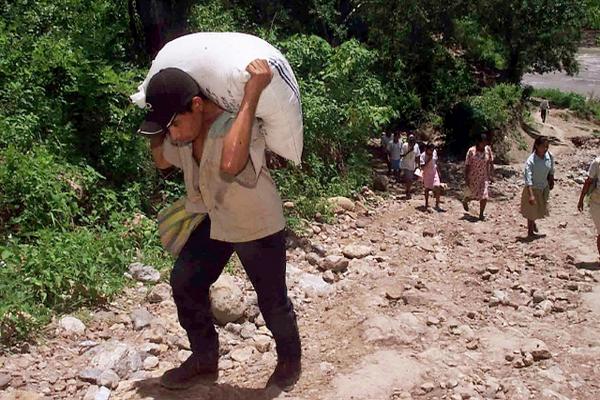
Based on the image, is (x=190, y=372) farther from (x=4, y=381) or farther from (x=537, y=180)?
(x=537, y=180)

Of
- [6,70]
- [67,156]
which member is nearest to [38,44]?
[6,70]

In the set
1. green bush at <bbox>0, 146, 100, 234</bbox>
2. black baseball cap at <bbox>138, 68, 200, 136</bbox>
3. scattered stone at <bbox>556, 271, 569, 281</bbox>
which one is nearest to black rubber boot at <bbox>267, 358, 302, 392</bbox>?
black baseball cap at <bbox>138, 68, 200, 136</bbox>

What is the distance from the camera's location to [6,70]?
6.01 metres

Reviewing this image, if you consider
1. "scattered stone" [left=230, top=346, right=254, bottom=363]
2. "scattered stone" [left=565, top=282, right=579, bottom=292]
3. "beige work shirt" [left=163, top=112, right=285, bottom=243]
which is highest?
"beige work shirt" [left=163, top=112, right=285, bottom=243]

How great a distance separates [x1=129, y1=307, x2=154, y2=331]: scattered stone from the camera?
4086 mm

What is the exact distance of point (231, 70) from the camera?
2545 mm

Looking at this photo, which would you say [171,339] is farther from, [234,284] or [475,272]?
[475,272]

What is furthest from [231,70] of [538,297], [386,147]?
[386,147]

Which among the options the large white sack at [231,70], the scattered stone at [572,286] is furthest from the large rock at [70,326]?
the scattered stone at [572,286]

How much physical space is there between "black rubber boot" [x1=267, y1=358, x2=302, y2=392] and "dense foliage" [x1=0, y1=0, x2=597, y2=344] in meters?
1.53

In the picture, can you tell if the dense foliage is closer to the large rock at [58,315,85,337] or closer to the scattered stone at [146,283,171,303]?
the large rock at [58,315,85,337]

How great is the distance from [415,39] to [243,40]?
12032 mm

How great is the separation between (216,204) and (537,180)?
5654 mm

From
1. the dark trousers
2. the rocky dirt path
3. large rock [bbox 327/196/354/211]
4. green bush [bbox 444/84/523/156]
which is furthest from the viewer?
green bush [bbox 444/84/523/156]
